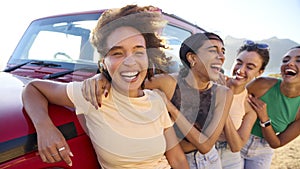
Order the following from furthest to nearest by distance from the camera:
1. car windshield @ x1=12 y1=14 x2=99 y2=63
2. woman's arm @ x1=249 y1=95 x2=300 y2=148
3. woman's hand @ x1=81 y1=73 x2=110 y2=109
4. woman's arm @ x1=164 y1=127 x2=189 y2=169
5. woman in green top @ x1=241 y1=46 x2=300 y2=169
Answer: woman in green top @ x1=241 y1=46 x2=300 y2=169 < woman's arm @ x1=249 y1=95 x2=300 y2=148 < car windshield @ x1=12 y1=14 x2=99 y2=63 < woman's arm @ x1=164 y1=127 x2=189 y2=169 < woman's hand @ x1=81 y1=73 x2=110 y2=109

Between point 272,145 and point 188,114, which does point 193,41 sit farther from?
point 272,145

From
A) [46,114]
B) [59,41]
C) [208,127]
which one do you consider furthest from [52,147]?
[59,41]

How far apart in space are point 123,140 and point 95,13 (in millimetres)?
1383

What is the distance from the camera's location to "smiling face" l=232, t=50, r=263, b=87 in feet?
7.97

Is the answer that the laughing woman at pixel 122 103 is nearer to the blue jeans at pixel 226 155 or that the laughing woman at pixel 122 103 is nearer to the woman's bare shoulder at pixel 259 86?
the blue jeans at pixel 226 155

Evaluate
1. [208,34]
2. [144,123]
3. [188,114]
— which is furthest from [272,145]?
[144,123]

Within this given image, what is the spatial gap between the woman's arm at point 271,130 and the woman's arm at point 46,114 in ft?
5.64

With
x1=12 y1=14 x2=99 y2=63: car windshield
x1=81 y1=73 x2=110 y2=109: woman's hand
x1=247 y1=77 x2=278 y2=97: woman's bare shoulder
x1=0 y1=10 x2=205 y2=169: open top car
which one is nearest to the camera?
x1=0 y1=10 x2=205 y2=169: open top car

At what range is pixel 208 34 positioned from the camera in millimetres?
2201

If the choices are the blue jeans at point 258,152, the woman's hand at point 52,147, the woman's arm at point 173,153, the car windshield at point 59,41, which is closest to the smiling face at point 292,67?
the blue jeans at point 258,152

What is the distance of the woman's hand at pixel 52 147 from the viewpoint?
1.27 m

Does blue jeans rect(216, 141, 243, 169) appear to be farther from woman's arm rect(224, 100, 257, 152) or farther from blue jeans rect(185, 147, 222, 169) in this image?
blue jeans rect(185, 147, 222, 169)

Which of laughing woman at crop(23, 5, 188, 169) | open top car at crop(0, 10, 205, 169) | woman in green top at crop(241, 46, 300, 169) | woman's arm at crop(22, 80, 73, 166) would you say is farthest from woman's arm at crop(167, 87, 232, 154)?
woman's arm at crop(22, 80, 73, 166)

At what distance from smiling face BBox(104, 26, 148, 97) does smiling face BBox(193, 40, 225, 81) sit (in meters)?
0.63
